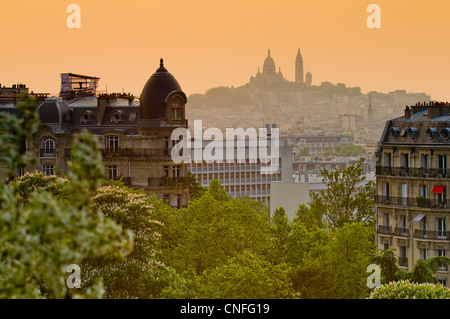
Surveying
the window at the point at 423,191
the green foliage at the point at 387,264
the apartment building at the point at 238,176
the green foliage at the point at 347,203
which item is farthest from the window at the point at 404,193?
the apartment building at the point at 238,176

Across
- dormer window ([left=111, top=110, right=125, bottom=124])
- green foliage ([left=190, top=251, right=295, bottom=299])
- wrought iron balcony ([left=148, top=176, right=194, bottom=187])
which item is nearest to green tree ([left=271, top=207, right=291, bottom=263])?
wrought iron balcony ([left=148, top=176, right=194, bottom=187])

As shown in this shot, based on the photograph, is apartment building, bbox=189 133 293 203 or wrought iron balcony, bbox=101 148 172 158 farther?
apartment building, bbox=189 133 293 203

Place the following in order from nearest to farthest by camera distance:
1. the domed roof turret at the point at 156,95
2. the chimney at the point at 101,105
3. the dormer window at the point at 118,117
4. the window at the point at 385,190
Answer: the window at the point at 385,190, the domed roof turret at the point at 156,95, the dormer window at the point at 118,117, the chimney at the point at 101,105

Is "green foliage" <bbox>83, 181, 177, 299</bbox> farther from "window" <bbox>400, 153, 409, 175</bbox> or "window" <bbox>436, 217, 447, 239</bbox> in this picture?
"window" <bbox>400, 153, 409, 175</bbox>

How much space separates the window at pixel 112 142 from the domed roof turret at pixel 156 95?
2.40 metres

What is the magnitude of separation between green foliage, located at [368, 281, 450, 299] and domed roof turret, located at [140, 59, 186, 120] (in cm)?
3520

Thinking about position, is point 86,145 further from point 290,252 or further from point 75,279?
point 290,252

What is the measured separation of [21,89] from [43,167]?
614 inches

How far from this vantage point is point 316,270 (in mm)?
47625

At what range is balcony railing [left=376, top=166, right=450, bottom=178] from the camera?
5841 centimetres

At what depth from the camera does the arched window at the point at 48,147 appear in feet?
244

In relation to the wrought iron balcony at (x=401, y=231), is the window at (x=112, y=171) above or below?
above

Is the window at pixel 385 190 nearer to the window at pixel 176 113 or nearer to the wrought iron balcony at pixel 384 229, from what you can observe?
the wrought iron balcony at pixel 384 229

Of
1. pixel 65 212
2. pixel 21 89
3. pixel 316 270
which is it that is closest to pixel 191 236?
pixel 316 270
